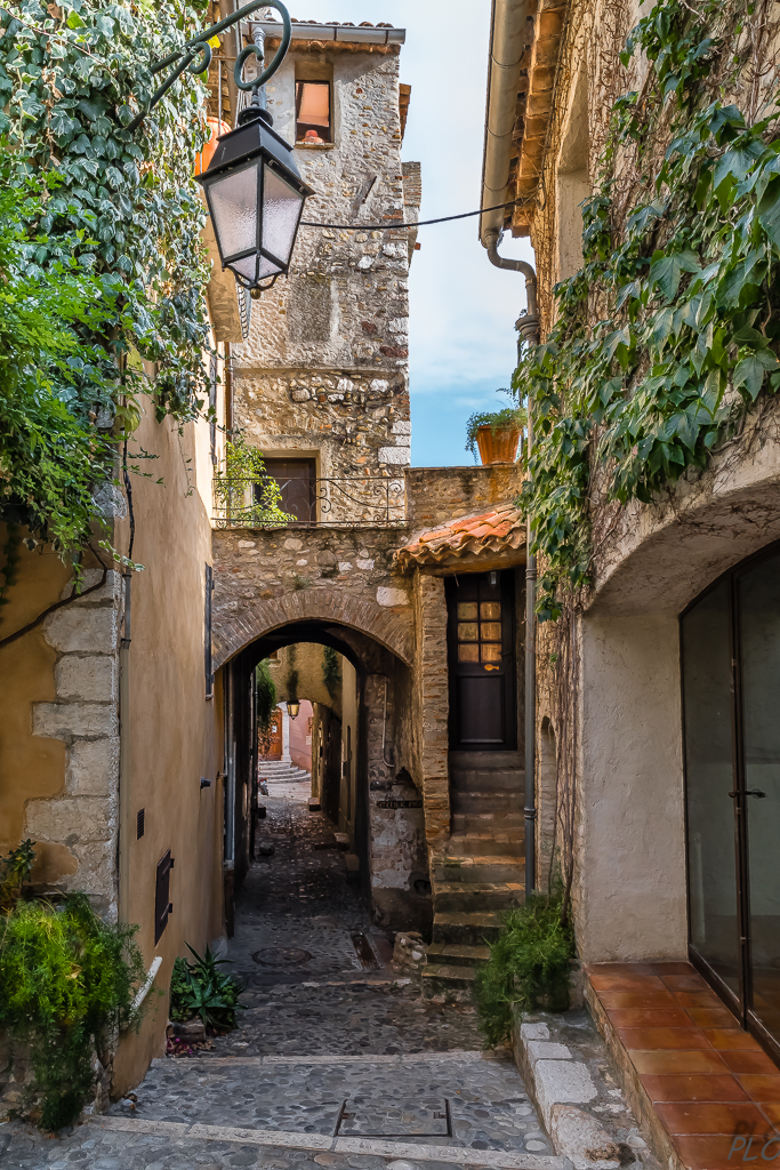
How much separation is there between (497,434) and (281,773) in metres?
20.8

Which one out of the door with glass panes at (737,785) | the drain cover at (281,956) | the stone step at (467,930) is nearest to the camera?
the door with glass panes at (737,785)

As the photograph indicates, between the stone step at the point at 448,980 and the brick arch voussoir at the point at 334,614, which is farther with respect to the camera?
the brick arch voussoir at the point at 334,614

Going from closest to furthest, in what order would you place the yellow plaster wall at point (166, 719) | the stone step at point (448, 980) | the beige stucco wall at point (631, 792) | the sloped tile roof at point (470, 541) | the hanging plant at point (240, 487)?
the yellow plaster wall at point (166, 719) → the beige stucco wall at point (631, 792) → the stone step at point (448, 980) → the sloped tile roof at point (470, 541) → the hanging plant at point (240, 487)

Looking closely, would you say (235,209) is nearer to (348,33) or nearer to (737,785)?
(737,785)

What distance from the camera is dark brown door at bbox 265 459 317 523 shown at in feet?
40.3

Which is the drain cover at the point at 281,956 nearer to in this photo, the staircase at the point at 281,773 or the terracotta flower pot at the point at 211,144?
the terracotta flower pot at the point at 211,144

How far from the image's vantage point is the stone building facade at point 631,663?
3.41 meters

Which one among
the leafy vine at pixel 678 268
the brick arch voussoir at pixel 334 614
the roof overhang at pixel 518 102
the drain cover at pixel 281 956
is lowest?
the drain cover at pixel 281 956

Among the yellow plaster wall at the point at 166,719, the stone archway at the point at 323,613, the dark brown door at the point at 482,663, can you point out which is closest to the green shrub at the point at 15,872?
the yellow plaster wall at the point at 166,719

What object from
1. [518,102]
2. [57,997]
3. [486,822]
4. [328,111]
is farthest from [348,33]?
[57,997]

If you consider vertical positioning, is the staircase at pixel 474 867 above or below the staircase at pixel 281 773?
above

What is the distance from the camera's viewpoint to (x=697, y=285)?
219cm

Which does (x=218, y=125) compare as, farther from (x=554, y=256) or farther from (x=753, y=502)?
(x=753, y=502)

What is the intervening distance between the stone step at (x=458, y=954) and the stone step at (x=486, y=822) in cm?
127
